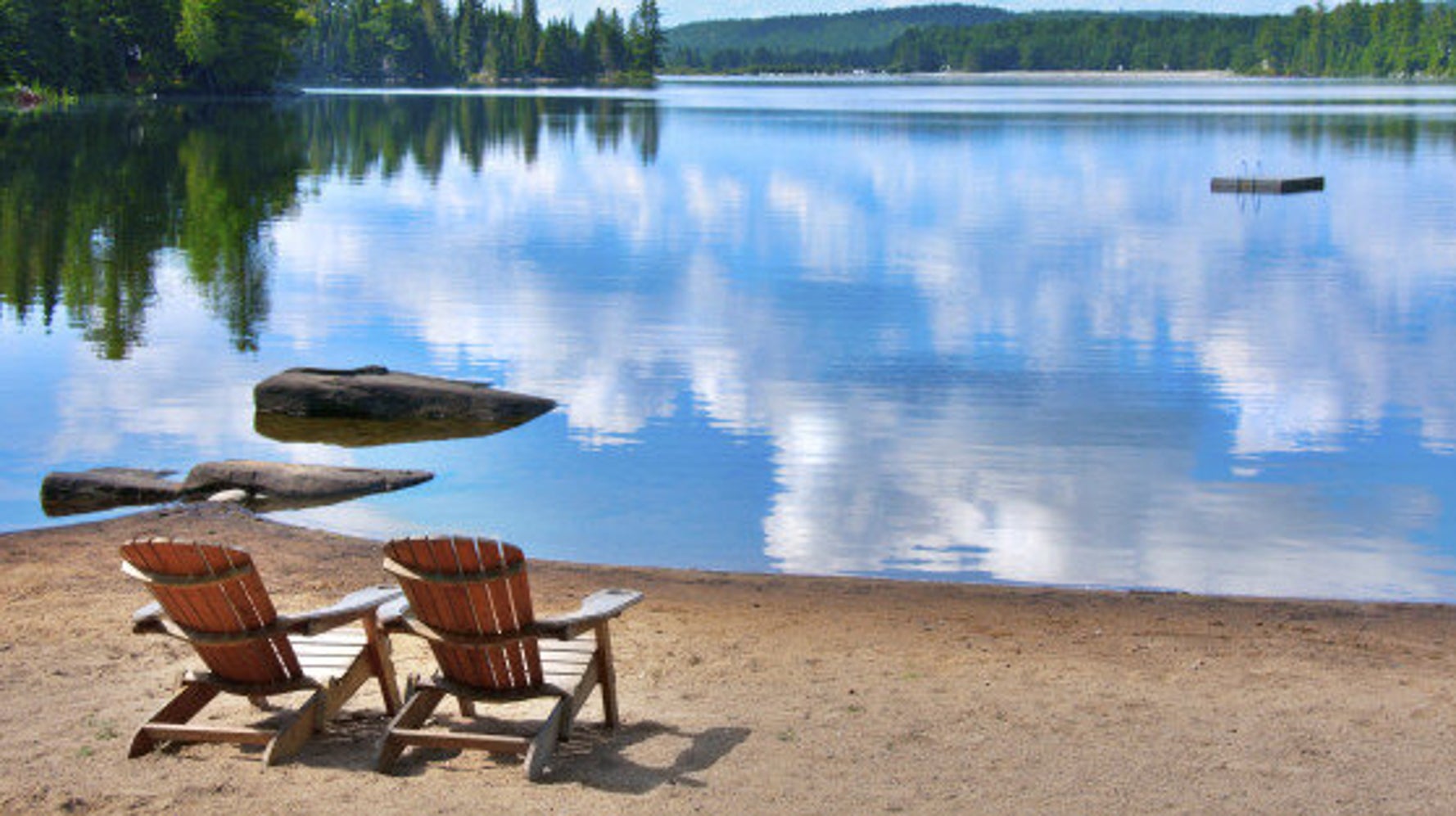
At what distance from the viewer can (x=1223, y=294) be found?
25.6m

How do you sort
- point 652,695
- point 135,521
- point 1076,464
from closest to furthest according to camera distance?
point 652,695 < point 135,521 < point 1076,464

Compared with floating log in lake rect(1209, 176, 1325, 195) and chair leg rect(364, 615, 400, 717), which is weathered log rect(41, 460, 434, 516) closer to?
Result: chair leg rect(364, 615, 400, 717)

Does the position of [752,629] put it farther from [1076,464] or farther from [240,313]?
[240,313]

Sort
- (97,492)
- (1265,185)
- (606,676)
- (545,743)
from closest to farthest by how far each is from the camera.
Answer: (545,743), (606,676), (97,492), (1265,185)

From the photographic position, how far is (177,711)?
6879 millimetres

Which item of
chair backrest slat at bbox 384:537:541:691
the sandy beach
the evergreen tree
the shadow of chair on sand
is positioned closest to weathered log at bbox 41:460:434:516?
the sandy beach

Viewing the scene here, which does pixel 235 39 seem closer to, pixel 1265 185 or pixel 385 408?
pixel 1265 185

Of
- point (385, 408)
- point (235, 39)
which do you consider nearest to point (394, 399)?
point (385, 408)

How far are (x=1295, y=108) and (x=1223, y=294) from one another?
9175 centimetres

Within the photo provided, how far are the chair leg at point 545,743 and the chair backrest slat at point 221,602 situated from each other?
107cm

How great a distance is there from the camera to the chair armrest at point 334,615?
6.66m

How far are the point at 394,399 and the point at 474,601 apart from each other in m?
10.0

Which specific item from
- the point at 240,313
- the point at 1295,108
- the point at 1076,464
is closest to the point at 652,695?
the point at 1076,464

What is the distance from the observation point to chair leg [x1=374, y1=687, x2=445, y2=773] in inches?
259
